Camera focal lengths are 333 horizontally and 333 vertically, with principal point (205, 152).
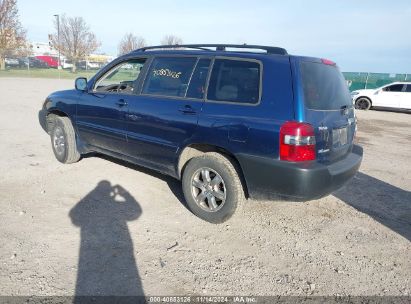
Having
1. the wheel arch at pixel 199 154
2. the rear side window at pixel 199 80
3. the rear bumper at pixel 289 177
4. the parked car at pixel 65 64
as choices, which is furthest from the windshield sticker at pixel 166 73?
the parked car at pixel 65 64

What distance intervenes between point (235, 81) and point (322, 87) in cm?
91

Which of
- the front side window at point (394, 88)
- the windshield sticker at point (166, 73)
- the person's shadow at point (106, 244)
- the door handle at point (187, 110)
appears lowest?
the person's shadow at point (106, 244)

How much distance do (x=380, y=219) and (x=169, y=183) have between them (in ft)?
9.39

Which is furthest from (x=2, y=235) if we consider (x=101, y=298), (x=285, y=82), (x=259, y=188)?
(x=285, y=82)

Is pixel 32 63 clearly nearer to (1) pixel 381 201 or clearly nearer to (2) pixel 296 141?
(1) pixel 381 201

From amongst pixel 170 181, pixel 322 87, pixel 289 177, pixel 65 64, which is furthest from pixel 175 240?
pixel 65 64

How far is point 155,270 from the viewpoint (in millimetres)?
2920

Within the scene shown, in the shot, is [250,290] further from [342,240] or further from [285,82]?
[285,82]

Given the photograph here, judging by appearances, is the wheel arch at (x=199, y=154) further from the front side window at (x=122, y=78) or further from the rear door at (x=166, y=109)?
the front side window at (x=122, y=78)

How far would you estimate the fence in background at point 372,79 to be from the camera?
28.1 meters

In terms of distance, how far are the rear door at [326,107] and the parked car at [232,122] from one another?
0.04ft

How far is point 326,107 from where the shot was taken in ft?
11.3

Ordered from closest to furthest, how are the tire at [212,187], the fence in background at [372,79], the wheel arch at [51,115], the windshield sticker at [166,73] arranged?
the tire at [212,187]
the windshield sticker at [166,73]
the wheel arch at [51,115]
the fence in background at [372,79]

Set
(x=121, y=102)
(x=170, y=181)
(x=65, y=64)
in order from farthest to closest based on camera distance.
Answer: (x=65, y=64), (x=170, y=181), (x=121, y=102)
